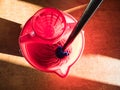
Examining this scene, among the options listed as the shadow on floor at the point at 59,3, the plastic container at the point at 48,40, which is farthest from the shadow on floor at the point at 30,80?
the shadow on floor at the point at 59,3

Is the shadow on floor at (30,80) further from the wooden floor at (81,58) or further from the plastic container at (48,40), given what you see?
the plastic container at (48,40)

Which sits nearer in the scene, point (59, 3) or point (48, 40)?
point (48, 40)

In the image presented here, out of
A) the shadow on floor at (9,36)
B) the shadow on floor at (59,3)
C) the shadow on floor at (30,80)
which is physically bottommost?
the shadow on floor at (30,80)

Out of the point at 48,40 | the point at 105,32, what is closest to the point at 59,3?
the point at 105,32

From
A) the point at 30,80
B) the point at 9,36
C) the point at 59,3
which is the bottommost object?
the point at 30,80

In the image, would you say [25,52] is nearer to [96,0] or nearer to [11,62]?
[11,62]

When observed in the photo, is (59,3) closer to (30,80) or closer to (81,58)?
(81,58)

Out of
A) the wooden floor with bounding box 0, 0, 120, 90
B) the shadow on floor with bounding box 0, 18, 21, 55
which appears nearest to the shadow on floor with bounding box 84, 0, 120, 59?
the wooden floor with bounding box 0, 0, 120, 90
